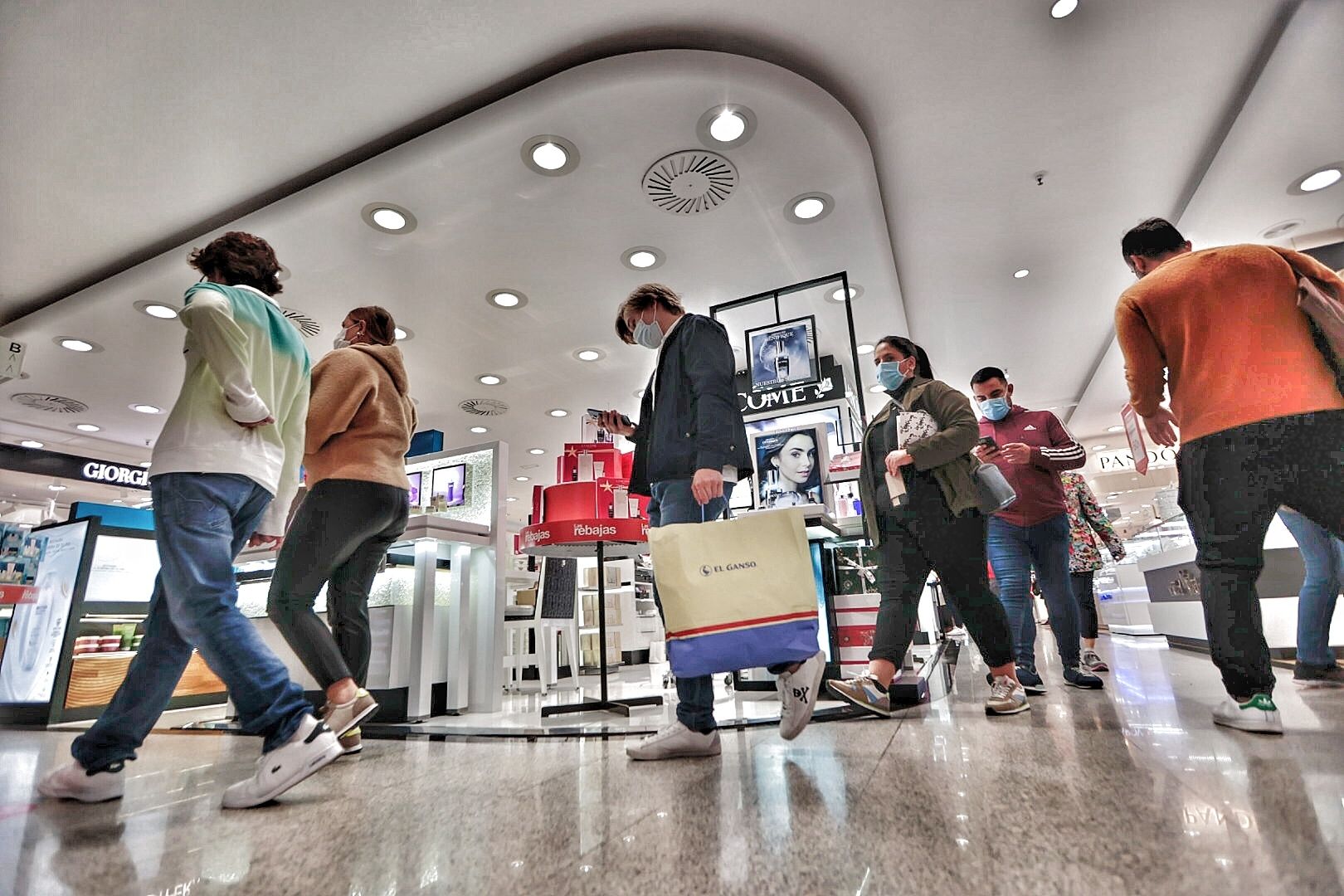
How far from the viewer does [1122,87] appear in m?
3.75

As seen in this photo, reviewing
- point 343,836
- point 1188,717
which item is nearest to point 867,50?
point 1188,717

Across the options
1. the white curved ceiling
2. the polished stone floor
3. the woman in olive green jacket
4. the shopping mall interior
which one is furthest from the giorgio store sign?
the woman in olive green jacket

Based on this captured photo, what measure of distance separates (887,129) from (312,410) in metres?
3.68

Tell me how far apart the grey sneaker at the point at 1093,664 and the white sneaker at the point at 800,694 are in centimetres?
→ 232

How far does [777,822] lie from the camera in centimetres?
109

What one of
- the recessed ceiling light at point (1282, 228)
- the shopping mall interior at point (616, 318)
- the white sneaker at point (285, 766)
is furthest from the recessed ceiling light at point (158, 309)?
the recessed ceiling light at point (1282, 228)

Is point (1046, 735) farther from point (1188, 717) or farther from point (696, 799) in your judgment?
point (696, 799)

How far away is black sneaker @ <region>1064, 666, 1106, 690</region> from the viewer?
9.05 feet

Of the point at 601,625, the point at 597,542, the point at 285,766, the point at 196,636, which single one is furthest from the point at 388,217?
the point at 285,766

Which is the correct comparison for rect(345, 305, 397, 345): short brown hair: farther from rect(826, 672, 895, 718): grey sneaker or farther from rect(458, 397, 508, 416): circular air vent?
rect(458, 397, 508, 416): circular air vent

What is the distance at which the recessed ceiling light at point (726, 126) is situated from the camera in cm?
365

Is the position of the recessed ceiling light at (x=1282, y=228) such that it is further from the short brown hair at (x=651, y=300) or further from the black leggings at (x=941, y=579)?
the short brown hair at (x=651, y=300)

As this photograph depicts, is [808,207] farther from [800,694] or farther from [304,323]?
[304,323]

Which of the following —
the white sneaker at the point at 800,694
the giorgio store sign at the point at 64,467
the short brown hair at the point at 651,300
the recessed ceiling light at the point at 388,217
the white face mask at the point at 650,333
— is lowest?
the white sneaker at the point at 800,694
